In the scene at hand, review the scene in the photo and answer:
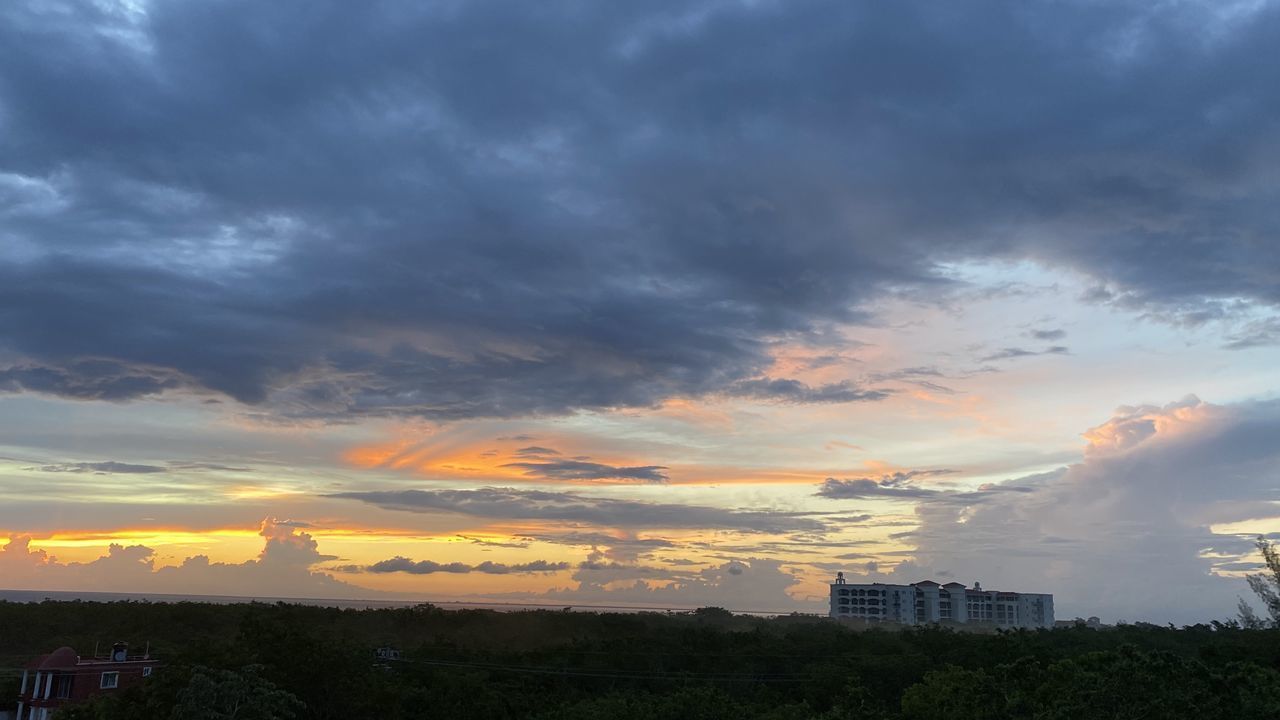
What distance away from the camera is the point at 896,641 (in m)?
105

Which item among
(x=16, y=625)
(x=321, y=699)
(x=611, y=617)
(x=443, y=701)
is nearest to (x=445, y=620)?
(x=611, y=617)

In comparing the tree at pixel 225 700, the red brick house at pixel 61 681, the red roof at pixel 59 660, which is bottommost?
the red brick house at pixel 61 681

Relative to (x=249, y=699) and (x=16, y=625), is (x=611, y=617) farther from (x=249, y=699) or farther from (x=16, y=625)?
(x=249, y=699)

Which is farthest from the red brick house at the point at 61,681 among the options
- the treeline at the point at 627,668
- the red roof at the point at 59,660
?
the treeline at the point at 627,668

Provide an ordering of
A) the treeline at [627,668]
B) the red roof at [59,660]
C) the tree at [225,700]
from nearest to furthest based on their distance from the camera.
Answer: the tree at [225,700]
the treeline at [627,668]
the red roof at [59,660]

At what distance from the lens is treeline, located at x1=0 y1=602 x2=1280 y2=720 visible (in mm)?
31469

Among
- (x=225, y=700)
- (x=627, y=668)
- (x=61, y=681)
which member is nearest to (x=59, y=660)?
(x=61, y=681)

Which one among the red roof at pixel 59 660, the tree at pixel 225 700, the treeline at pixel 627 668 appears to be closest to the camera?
the tree at pixel 225 700

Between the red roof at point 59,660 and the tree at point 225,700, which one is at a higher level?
the tree at point 225,700

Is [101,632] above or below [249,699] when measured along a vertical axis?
below

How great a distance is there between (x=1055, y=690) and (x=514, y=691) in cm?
4636

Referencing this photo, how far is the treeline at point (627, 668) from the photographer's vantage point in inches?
1239

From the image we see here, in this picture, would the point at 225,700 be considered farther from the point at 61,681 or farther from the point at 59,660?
the point at 61,681

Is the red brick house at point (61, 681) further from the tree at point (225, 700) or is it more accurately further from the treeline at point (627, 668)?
the tree at point (225, 700)
